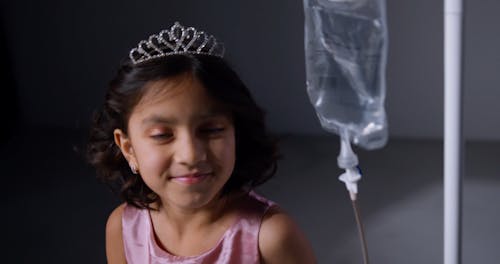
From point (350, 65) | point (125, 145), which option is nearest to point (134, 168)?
point (125, 145)

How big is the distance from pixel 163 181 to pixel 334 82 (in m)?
0.27

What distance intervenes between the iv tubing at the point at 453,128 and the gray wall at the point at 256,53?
168cm

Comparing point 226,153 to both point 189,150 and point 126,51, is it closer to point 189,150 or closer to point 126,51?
point 189,150

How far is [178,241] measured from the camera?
3.71ft

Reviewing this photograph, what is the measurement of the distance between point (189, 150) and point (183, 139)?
0.06 ft

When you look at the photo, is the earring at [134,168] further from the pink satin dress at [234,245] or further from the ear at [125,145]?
the pink satin dress at [234,245]

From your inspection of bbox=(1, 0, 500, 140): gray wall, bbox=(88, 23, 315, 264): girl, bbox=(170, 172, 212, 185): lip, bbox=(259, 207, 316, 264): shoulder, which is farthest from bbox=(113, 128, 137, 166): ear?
bbox=(1, 0, 500, 140): gray wall

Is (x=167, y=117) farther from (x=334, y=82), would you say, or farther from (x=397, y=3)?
(x=397, y=3)

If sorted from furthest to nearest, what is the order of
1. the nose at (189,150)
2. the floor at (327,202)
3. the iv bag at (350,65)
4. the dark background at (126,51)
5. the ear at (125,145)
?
the dark background at (126,51) < the floor at (327,202) < the ear at (125,145) < the nose at (189,150) < the iv bag at (350,65)

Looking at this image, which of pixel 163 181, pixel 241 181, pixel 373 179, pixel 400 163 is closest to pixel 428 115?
pixel 400 163

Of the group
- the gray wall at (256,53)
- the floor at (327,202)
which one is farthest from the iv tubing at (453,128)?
the gray wall at (256,53)

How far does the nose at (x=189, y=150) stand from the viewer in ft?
3.03

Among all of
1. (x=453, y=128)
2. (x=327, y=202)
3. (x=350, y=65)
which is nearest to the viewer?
(x=453, y=128)

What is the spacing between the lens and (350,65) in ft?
2.75
